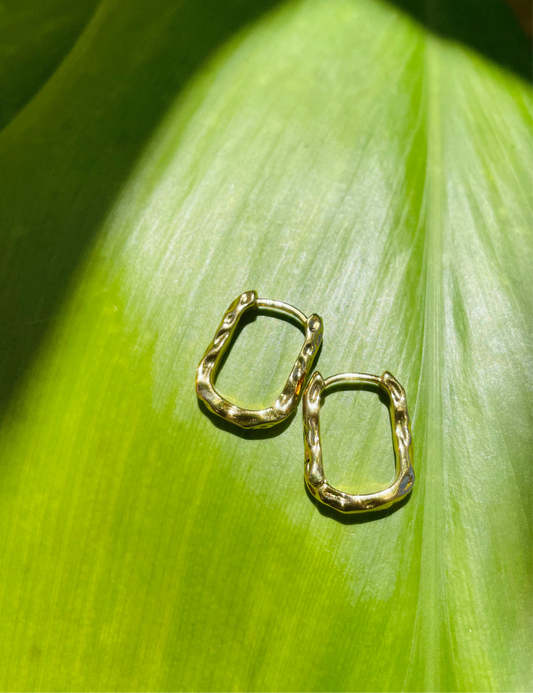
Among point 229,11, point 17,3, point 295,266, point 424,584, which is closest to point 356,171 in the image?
point 295,266

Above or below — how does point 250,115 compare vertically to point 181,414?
above

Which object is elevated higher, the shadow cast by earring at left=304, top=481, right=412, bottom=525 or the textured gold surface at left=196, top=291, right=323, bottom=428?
the textured gold surface at left=196, top=291, right=323, bottom=428

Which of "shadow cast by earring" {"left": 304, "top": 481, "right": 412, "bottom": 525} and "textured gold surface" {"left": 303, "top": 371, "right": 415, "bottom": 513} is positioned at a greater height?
"textured gold surface" {"left": 303, "top": 371, "right": 415, "bottom": 513}

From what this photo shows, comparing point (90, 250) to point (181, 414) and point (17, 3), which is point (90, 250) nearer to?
point (181, 414)

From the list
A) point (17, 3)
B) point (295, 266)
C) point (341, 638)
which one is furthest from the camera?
point (17, 3)

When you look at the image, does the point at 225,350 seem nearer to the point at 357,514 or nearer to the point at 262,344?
the point at 262,344
